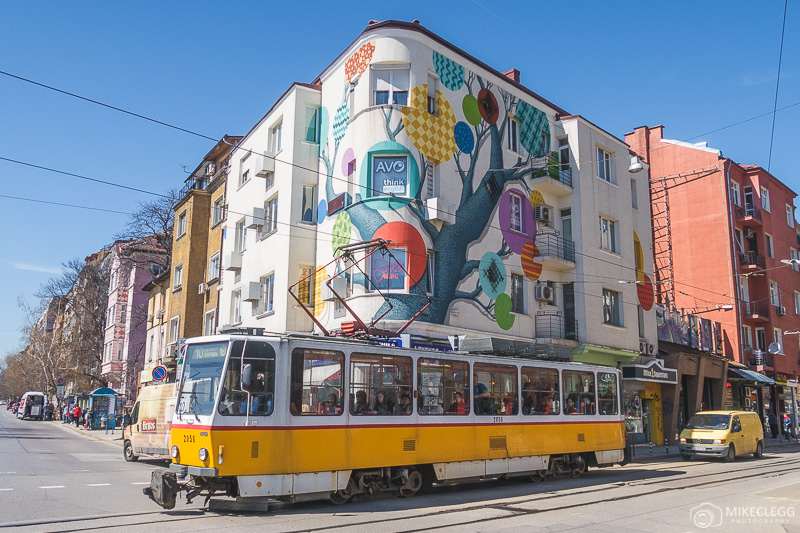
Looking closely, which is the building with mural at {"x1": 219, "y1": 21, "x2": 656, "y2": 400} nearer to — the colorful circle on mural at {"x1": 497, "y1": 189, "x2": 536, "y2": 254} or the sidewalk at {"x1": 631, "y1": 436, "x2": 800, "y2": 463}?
the colorful circle on mural at {"x1": 497, "y1": 189, "x2": 536, "y2": 254}

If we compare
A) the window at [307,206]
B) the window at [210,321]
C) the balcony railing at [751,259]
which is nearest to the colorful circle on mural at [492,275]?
the window at [307,206]

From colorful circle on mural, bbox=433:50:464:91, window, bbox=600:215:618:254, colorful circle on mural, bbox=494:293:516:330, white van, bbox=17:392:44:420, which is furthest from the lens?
white van, bbox=17:392:44:420

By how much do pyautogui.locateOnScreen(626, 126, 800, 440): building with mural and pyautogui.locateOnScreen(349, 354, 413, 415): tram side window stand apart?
26227mm

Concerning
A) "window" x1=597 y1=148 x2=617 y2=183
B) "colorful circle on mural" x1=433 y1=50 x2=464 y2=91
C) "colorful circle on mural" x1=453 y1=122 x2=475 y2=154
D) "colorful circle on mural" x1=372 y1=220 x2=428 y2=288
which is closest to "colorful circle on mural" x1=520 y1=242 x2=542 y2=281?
"colorful circle on mural" x1=453 y1=122 x2=475 y2=154

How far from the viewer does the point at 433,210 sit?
2184 cm

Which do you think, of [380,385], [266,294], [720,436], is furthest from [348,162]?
[720,436]

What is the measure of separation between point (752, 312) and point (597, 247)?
701 inches

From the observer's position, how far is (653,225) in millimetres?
39281

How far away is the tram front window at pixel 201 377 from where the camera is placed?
11164 mm

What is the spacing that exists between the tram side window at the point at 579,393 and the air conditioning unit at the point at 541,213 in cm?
996

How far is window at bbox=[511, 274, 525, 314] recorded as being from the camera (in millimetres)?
25016

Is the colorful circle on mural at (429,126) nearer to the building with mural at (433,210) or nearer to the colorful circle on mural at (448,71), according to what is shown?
the building with mural at (433,210)

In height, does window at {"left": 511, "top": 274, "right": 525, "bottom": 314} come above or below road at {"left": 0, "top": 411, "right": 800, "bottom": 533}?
above

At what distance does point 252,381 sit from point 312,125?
1653 cm
